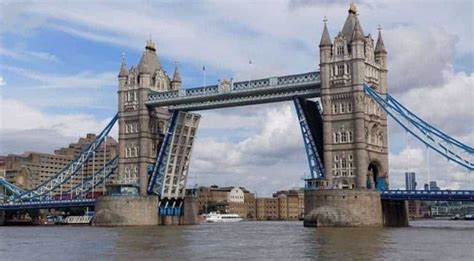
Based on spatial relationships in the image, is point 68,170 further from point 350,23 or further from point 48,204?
point 350,23

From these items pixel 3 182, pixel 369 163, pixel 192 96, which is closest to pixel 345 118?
pixel 369 163

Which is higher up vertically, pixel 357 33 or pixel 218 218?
pixel 357 33

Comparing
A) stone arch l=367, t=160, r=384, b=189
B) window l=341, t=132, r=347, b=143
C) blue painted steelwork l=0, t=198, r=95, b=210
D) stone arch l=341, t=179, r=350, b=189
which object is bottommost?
blue painted steelwork l=0, t=198, r=95, b=210

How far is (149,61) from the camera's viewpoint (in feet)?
415

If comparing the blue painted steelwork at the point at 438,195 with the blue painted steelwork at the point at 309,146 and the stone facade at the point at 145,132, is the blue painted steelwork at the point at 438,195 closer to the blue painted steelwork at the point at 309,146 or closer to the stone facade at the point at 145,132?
the blue painted steelwork at the point at 309,146

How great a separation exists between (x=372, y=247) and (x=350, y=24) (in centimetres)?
5145

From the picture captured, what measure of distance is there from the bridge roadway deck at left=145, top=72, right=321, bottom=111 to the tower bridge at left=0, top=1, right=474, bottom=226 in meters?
0.15

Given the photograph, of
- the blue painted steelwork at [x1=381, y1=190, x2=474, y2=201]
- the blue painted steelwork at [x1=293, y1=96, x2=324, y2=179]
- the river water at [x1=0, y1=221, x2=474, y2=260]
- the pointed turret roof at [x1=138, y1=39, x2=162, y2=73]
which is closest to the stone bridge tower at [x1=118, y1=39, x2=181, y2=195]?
the pointed turret roof at [x1=138, y1=39, x2=162, y2=73]

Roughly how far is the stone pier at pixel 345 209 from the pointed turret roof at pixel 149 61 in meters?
43.5

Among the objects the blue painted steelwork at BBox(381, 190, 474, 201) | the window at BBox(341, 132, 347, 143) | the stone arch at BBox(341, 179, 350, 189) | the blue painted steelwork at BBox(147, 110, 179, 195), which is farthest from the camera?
the blue painted steelwork at BBox(147, 110, 179, 195)

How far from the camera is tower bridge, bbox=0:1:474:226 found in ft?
306

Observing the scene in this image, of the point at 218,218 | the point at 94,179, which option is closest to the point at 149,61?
the point at 94,179

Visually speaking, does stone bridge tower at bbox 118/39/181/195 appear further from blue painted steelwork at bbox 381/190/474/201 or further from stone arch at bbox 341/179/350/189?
blue painted steelwork at bbox 381/190/474/201

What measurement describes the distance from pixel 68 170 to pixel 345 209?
67036mm
